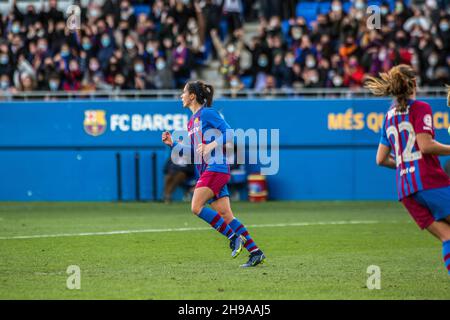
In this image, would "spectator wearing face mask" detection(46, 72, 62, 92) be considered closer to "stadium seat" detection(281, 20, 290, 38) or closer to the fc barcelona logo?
the fc barcelona logo

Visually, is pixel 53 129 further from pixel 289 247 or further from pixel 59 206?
pixel 289 247

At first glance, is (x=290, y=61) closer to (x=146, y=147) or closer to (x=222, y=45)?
(x=222, y=45)

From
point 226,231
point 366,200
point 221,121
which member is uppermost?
point 221,121

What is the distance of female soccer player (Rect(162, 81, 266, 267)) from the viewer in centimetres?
1077

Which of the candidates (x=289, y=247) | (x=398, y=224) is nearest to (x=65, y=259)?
(x=289, y=247)

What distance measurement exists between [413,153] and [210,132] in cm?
294

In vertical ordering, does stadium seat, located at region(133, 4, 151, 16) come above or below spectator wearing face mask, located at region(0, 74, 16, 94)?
above

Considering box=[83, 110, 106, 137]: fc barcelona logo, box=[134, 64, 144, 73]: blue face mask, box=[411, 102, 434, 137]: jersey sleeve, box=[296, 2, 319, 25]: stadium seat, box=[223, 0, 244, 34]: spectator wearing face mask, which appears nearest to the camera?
box=[411, 102, 434, 137]: jersey sleeve

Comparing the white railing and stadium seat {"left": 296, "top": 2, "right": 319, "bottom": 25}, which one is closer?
the white railing

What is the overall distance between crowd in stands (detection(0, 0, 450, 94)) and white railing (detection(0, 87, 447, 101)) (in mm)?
285

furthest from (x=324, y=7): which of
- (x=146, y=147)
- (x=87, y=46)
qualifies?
(x=146, y=147)

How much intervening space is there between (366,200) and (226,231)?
1057 centimetres

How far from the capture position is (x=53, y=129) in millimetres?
21797

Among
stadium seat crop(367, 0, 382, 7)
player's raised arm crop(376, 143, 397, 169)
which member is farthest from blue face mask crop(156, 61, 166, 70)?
player's raised arm crop(376, 143, 397, 169)
